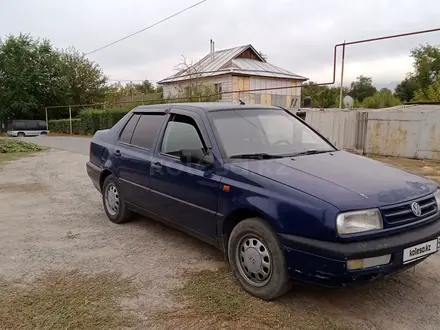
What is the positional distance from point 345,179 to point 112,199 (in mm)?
3338

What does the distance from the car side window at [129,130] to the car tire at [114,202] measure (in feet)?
1.77

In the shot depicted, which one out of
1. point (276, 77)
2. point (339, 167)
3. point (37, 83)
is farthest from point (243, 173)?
point (37, 83)

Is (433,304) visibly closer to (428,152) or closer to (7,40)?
(428,152)

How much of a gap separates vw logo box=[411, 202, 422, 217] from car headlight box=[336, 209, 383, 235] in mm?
373

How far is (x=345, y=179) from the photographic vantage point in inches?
118

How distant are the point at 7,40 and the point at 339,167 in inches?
1529

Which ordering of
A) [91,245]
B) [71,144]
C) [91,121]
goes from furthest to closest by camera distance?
1. [91,121]
2. [71,144]
3. [91,245]

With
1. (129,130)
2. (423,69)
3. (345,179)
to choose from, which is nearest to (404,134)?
(129,130)

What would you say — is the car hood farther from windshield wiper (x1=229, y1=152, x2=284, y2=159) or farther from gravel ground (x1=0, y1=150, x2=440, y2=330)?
gravel ground (x1=0, y1=150, x2=440, y2=330)

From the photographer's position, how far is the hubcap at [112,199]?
5.08 meters

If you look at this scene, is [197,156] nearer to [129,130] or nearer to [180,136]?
[180,136]

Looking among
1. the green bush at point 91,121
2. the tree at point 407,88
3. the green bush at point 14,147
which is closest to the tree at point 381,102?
the tree at point 407,88

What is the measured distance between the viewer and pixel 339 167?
3.29 m

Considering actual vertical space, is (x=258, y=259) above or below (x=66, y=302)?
above
